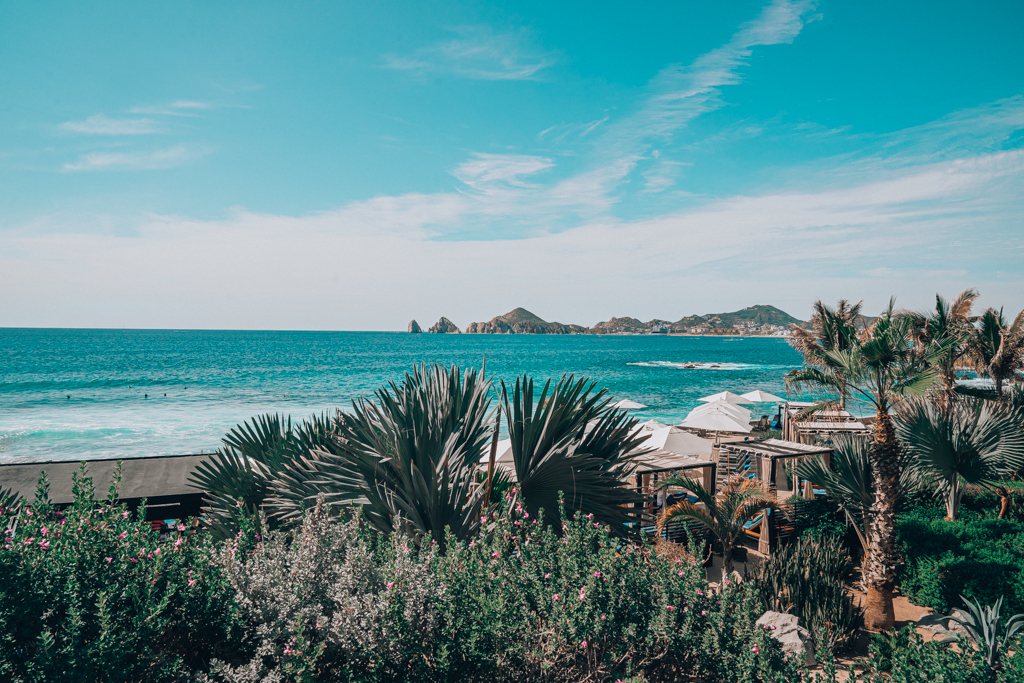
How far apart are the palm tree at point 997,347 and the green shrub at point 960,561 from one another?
606 centimetres

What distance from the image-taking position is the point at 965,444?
27.4 ft

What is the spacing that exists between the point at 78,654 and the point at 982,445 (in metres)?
10.6

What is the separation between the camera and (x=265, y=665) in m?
2.47

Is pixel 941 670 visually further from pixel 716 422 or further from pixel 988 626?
pixel 716 422

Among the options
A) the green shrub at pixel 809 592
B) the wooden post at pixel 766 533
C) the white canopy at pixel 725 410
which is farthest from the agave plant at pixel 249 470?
the white canopy at pixel 725 410

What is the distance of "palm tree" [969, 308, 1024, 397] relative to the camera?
13.1 meters

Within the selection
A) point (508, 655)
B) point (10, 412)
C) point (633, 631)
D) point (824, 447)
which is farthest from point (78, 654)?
point (10, 412)

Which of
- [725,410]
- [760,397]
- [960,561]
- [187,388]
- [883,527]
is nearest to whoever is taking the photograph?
[960,561]

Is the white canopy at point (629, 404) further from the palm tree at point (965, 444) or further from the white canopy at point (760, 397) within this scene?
the white canopy at point (760, 397)

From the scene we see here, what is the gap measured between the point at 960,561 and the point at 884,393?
8.14ft

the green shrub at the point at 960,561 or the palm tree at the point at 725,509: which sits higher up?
the palm tree at the point at 725,509

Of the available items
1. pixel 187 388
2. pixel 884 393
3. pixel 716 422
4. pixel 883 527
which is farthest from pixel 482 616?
pixel 187 388

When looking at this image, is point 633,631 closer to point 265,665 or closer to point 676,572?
point 676,572

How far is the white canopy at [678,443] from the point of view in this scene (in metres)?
13.1
